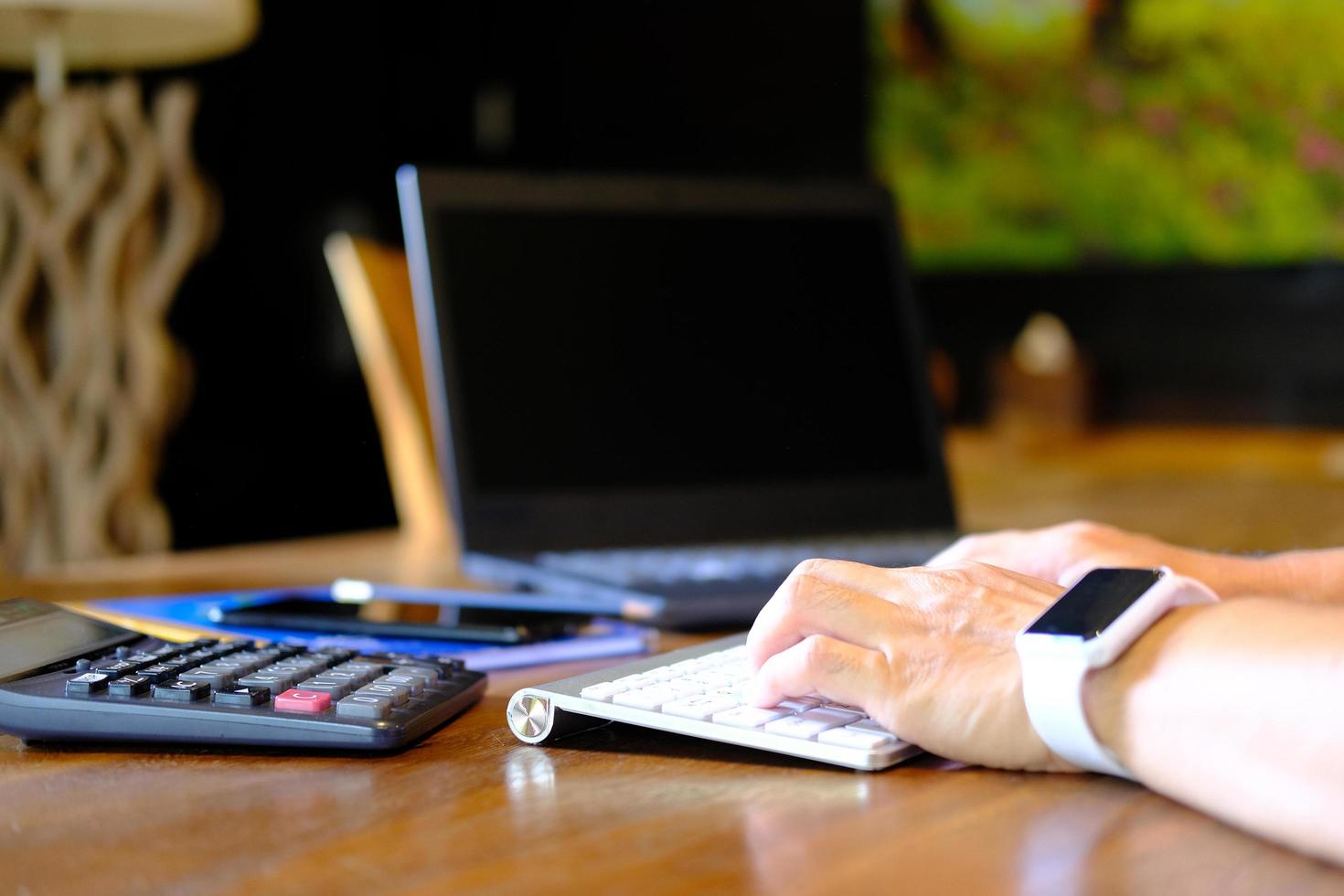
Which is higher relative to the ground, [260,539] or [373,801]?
[373,801]

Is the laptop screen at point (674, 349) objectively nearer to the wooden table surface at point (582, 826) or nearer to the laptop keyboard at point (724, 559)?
the laptop keyboard at point (724, 559)

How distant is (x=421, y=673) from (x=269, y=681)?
0.24 ft

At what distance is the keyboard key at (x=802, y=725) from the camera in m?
0.54

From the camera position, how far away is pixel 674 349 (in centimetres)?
122

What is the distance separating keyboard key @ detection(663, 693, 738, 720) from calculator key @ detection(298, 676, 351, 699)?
139mm

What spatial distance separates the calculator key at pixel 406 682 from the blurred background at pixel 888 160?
10.4 ft

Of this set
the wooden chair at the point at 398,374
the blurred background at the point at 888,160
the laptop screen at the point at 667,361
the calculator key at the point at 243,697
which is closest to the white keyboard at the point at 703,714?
the calculator key at the point at 243,697

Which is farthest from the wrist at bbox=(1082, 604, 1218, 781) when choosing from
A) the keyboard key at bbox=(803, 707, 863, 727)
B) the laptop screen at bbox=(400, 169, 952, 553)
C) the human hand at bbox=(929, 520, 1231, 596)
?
the laptop screen at bbox=(400, 169, 952, 553)

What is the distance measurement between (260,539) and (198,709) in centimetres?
334

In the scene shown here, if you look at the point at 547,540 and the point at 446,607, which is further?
the point at 547,540

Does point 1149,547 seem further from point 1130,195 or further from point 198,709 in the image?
point 1130,195

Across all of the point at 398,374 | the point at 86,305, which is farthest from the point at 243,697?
the point at 86,305

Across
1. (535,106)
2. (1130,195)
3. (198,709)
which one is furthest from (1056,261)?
(198,709)

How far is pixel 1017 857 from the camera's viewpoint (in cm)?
44
